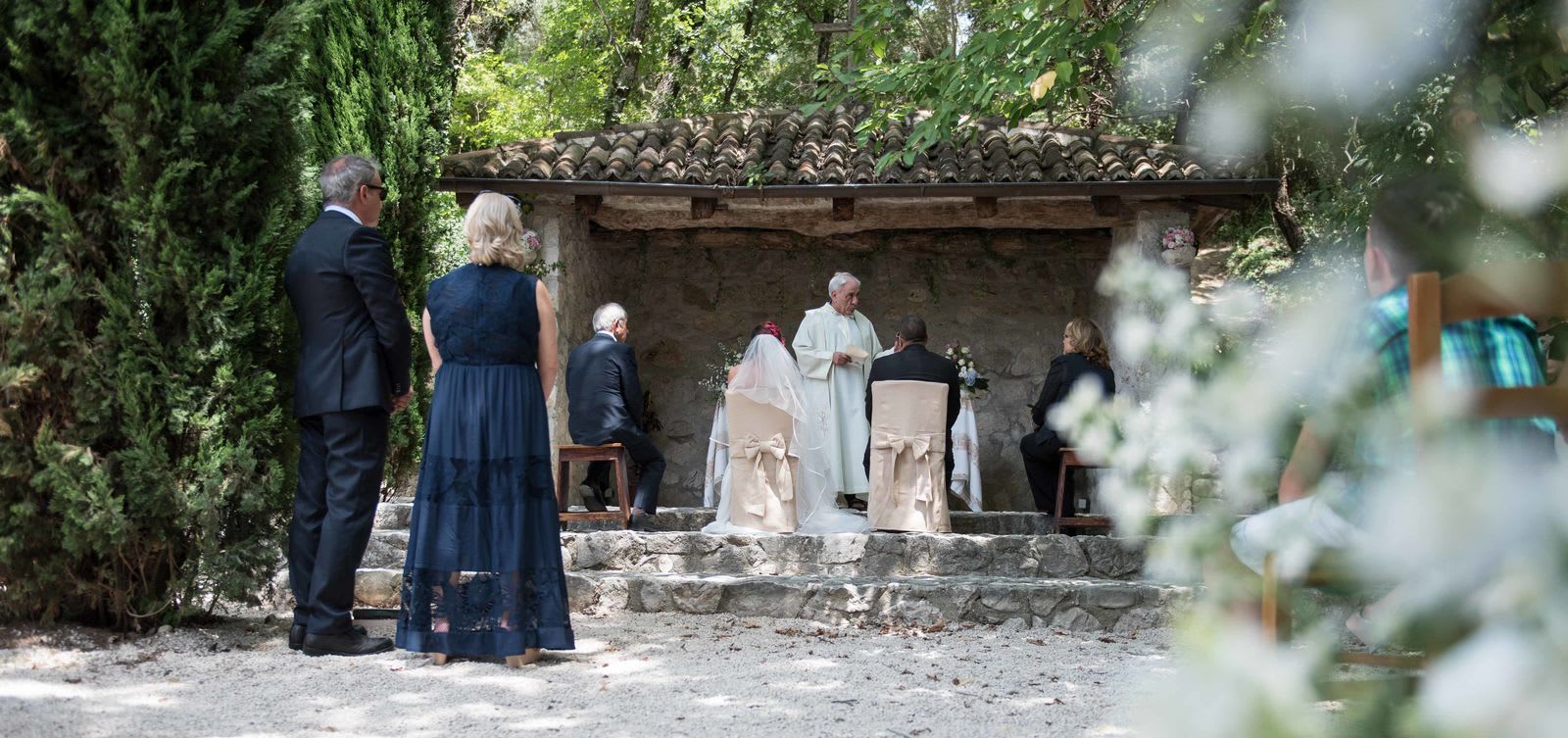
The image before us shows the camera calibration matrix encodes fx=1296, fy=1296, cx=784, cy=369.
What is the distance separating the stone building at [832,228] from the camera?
8.59m

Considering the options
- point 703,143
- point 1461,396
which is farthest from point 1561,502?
point 703,143

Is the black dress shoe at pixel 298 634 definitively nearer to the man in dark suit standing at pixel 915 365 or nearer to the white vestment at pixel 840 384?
the man in dark suit standing at pixel 915 365

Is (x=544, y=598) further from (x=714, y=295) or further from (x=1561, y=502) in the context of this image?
(x=714, y=295)

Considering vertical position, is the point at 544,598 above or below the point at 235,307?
below

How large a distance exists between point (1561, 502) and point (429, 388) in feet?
27.3

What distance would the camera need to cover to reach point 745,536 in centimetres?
652

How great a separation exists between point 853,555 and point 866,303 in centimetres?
473

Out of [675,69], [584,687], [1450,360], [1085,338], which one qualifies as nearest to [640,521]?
[1085,338]

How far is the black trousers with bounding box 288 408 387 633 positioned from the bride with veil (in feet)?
8.66

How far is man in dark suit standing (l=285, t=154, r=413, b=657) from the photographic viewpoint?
4.31m

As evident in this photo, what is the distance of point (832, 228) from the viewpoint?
9.70 m

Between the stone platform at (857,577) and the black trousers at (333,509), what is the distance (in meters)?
1.26

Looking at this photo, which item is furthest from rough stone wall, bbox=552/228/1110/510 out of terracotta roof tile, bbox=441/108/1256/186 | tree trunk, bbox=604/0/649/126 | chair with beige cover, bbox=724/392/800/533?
tree trunk, bbox=604/0/649/126

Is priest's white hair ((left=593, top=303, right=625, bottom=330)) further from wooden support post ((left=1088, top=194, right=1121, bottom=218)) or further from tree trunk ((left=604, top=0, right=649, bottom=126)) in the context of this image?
tree trunk ((left=604, top=0, right=649, bottom=126))
